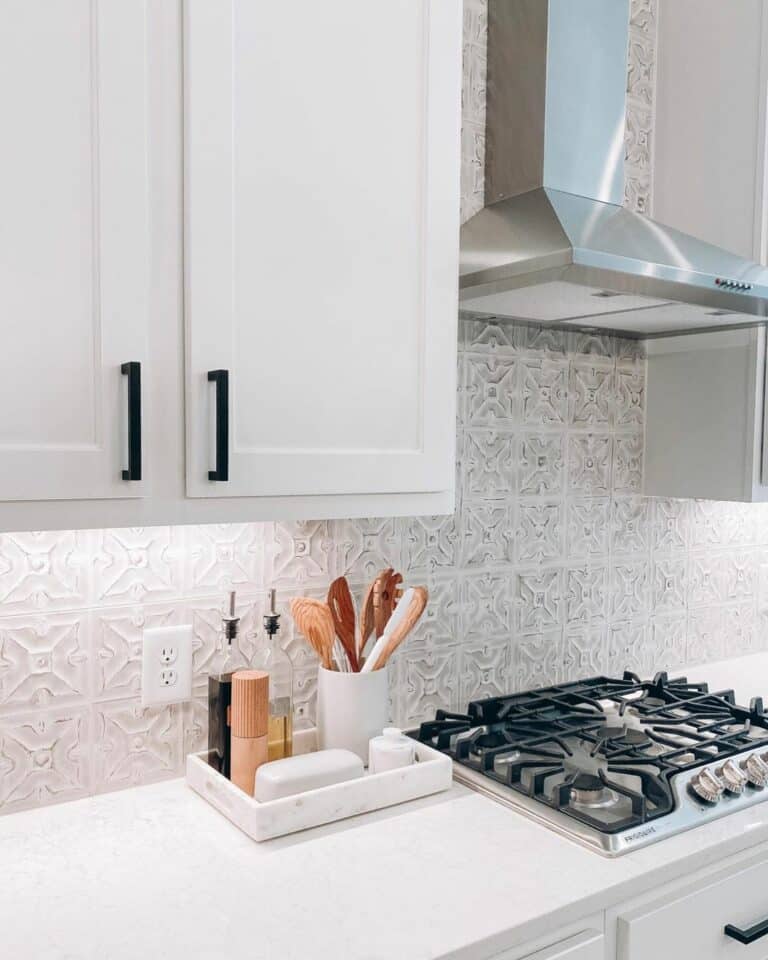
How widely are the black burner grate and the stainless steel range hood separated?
805 millimetres

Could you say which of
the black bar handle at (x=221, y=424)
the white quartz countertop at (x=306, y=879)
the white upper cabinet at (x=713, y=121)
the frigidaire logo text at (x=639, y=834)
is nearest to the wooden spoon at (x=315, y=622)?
the white quartz countertop at (x=306, y=879)

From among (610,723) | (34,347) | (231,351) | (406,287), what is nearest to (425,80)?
(406,287)

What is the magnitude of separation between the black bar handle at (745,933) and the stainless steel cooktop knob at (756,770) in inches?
8.7

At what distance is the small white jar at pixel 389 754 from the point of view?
139cm

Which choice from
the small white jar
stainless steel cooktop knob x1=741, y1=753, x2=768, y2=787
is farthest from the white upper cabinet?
the small white jar

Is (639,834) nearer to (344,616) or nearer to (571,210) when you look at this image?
(344,616)

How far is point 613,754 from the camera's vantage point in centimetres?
151

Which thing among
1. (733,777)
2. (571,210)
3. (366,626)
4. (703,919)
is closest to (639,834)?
(703,919)

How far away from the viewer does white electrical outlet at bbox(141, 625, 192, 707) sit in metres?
1.41

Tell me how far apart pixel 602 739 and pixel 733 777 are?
0.80ft

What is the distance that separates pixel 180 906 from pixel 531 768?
0.68 meters

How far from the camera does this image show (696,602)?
2.30m

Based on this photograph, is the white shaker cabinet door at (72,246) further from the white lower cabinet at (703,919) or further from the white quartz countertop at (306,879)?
the white lower cabinet at (703,919)

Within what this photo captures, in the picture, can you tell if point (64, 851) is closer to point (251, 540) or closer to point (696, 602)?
point (251, 540)
